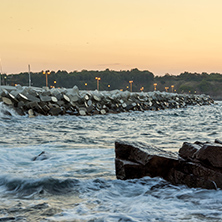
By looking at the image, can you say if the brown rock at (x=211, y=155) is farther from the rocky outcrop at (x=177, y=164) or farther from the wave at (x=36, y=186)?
the wave at (x=36, y=186)

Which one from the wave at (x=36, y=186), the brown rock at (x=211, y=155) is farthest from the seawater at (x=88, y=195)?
the brown rock at (x=211, y=155)

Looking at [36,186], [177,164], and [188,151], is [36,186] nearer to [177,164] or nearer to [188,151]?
[177,164]

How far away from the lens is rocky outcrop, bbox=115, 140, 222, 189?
10.1 ft

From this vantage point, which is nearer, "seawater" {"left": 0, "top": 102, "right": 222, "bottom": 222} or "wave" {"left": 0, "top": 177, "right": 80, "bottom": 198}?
"seawater" {"left": 0, "top": 102, "right": 222, "bottom": 222}

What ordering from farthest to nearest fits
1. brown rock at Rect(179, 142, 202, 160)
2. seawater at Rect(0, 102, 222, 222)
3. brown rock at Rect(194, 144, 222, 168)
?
1. brown rock at Rect(179, 142, 202, 160)
2. brown rock at Rect(194, 144, 222, 168)
3. seawater at Rect(0, 102, 222, 222)

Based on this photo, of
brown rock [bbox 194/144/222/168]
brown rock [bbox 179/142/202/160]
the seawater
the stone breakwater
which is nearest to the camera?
the seawater

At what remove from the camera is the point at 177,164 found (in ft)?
11.2

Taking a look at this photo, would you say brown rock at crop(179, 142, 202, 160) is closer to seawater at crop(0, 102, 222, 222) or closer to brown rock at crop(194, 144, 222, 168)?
brown rock at crop(194, 144, 222, 168)

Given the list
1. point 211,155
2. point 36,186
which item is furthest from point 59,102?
point 211,155

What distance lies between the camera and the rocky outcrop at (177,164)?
3.08 metres

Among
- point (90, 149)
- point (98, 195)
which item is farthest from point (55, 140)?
point (98, 195)

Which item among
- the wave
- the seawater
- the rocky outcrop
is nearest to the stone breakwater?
the seawater

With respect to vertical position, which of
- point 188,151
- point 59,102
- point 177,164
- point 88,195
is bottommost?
point 88,195

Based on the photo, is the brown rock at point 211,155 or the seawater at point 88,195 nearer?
the seawater at point 88,195
